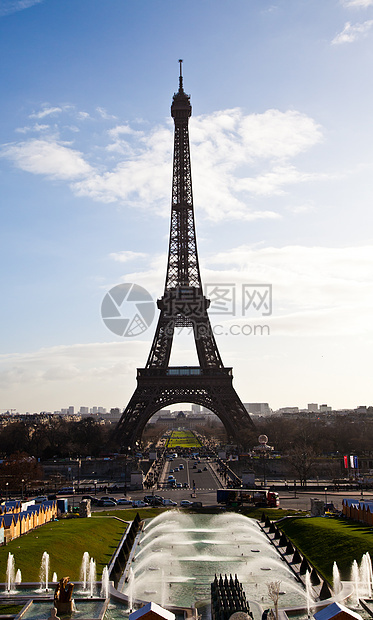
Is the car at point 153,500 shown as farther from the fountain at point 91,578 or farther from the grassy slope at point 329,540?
the fountain at point 91,578

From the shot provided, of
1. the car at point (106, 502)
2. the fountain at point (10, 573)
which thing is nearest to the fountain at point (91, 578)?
the fountain at point (10, 573)

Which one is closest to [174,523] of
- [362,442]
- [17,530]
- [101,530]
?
[101,530]

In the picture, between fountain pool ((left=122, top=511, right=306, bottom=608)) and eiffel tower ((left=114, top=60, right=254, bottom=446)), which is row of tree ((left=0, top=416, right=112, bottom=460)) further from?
fountain pool ((left=122, top=511, right=306, bottom=608))

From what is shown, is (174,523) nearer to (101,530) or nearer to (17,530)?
(101,530)

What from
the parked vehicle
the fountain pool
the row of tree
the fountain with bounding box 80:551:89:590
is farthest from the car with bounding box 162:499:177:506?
the row of tree

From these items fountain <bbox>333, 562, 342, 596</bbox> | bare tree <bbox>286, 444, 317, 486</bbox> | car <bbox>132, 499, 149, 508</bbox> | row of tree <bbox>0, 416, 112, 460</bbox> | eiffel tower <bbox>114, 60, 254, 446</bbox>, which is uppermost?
eiffel tower <bbox>114, 60, 254, 446</bbox>

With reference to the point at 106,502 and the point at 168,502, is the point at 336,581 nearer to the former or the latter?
the point at 168,502
